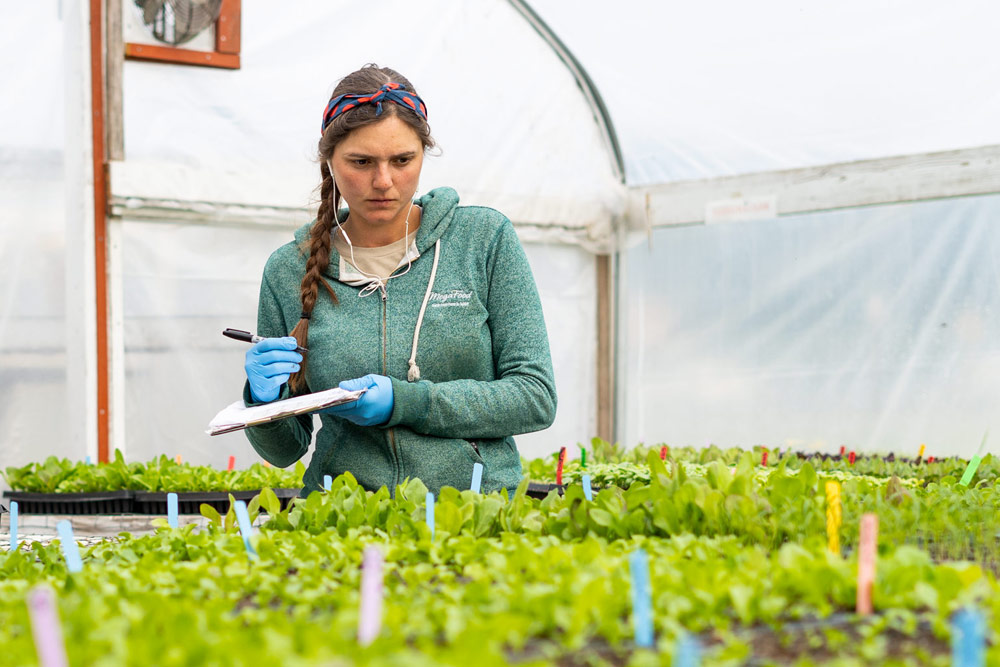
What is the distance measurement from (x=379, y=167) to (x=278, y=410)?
53 cm

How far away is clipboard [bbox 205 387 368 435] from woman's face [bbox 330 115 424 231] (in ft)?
1.31

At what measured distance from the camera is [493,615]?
1.15m

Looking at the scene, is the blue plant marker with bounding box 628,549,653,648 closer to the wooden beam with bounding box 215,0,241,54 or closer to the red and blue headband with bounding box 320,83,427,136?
the red and blue headband with bounding box 320,83,427,136

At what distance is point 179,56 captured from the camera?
5043 millimetres

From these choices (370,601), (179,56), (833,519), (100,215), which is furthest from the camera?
(179,56)

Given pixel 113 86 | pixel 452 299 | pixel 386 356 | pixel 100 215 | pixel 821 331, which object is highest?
pixel 113 86

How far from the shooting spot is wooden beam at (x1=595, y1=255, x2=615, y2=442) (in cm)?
661

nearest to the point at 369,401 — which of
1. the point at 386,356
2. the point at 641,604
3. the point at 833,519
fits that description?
the point at 386,356

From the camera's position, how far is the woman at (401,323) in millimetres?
2104

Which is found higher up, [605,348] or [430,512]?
[430,512]

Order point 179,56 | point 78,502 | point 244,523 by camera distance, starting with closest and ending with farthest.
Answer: point 244,523, point 78,502, point 179,56

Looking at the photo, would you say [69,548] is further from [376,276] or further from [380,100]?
[380,100]

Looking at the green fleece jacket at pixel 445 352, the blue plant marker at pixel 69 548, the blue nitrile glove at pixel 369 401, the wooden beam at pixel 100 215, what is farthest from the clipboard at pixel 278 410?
the wooden beam at pixel 100 215

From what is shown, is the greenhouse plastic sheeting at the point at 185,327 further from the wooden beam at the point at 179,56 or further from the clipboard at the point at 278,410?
the clipboard at the point at 278,410
